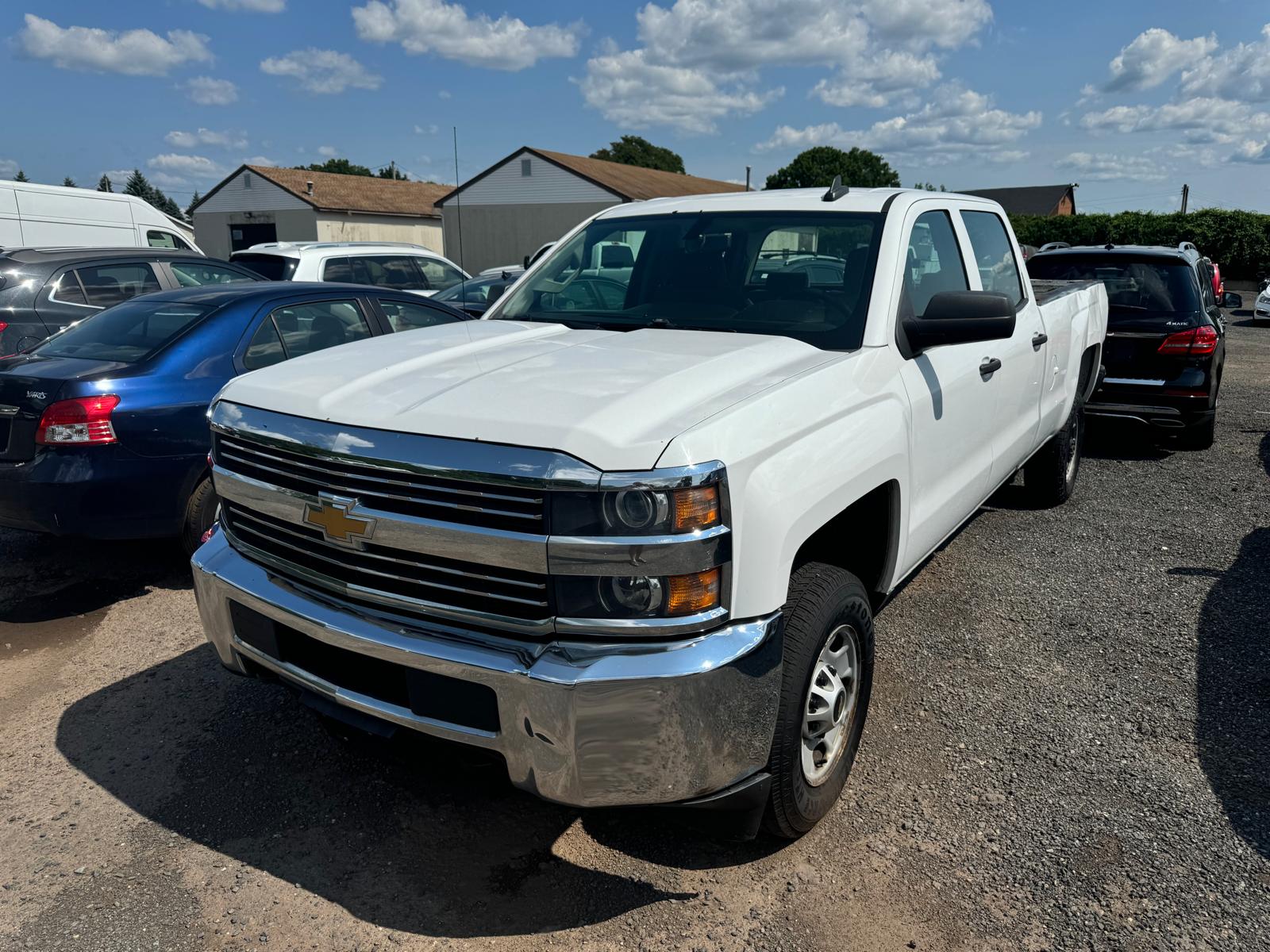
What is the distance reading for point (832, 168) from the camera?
235 ft

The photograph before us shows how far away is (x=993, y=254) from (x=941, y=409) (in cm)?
173

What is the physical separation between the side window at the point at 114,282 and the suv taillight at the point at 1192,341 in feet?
28.1

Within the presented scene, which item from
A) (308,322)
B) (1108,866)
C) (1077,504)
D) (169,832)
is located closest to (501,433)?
(169,832)

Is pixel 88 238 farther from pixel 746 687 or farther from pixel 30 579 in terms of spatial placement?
pixel 746 687

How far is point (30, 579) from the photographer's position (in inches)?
206

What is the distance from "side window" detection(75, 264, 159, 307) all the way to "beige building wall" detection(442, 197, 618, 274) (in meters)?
31.1

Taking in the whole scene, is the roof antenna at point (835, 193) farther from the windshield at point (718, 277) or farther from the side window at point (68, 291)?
the side window at point (68, 291)

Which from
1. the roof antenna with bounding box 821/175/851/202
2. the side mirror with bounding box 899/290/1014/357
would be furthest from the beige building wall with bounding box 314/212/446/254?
the side mirror with bounding box 899/290/1014/357

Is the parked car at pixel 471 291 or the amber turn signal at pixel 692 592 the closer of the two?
the amber turn signal at pixel 692 592

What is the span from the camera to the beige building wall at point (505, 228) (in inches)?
1532

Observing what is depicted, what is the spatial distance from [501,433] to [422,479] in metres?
0.25

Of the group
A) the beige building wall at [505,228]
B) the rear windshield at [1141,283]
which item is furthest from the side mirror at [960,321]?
the beige building wall at [505,228]

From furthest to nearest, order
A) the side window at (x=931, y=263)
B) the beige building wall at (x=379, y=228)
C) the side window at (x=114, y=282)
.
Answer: the beige building wall at (x=379, y=228)
the side window at (x=114, y=282)
the side window at (x=931, y=263)

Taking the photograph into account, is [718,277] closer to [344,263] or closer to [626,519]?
[626,519]
